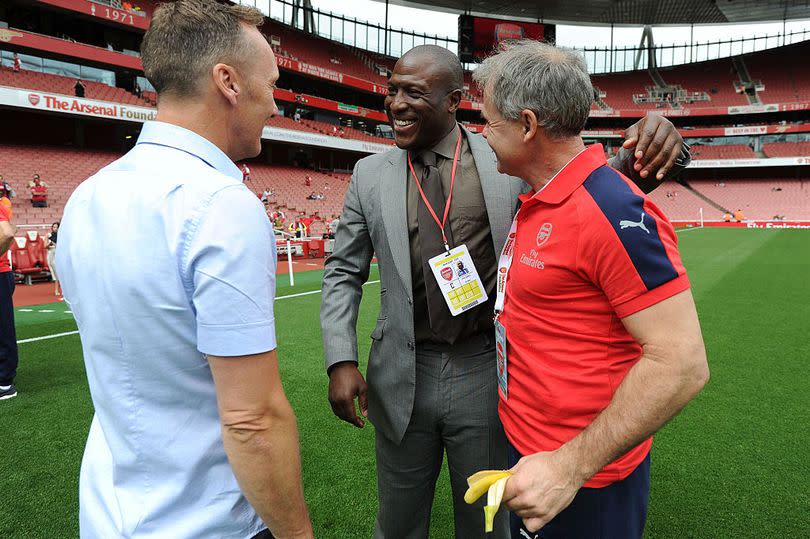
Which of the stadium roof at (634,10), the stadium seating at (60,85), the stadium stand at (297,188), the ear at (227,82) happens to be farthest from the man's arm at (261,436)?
the stadium roof at (634,10)

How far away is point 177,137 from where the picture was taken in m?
1.14

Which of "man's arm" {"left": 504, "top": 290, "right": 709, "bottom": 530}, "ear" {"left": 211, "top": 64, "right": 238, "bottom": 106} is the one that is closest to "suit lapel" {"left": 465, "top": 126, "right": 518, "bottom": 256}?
"man's arm" {"left": 504, "top": 290, "right": 709, "bottom": 530}

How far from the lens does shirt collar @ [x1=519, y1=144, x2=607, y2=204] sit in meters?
1.33

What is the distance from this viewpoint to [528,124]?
1389mm

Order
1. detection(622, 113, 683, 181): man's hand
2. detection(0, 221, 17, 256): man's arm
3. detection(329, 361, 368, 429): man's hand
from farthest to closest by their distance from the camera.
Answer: detection(0, 221, 17, 256): man's arm
detection(329, 361, 368, 429): man's hand
detection(622, 113, 683, 181): man's hand

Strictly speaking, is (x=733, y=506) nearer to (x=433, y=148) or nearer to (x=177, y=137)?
(x=433, y=148)

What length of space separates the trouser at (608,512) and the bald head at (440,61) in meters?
1.49

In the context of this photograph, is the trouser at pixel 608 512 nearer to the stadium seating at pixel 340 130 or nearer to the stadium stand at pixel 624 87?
the stadium seating at pixel 340 130

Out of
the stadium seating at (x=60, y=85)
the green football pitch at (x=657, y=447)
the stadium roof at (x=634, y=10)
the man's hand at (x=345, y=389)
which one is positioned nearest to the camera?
the man's hand at (x=345, y=389)

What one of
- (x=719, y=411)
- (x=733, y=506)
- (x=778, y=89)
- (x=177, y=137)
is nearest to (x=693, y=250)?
(x=719, y=411)

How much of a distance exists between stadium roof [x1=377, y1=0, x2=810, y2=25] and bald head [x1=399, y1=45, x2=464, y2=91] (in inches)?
1664

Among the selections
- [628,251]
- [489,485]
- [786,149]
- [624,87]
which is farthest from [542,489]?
[624,87]

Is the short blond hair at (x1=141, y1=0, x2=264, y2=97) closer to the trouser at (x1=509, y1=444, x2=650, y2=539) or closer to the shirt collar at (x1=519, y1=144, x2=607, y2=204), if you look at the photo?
the shirt collar at (x1=519, y1=144, x2=607, y2=204)

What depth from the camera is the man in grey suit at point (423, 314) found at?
1.91 meters
